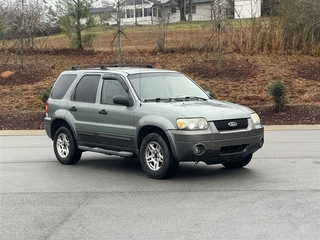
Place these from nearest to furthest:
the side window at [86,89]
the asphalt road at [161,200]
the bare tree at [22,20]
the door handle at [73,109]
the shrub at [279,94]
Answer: the asphalt road at [161,200] < the side window at [86,89] < the door handle at [73,109] < the shrub at [279,94] < the bare tree at [22,20]

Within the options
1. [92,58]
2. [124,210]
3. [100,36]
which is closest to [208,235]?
[124,210]

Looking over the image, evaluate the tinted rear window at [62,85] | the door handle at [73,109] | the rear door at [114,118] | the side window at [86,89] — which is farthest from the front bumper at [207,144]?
the tinted rear window at [62,85]

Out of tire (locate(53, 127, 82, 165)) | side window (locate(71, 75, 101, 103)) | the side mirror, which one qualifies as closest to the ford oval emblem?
the side mirror

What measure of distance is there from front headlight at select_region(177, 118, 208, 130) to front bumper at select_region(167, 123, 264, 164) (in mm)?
74

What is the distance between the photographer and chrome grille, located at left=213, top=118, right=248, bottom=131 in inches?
356

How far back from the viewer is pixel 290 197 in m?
7.87

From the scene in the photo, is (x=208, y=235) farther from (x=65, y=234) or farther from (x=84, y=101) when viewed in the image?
(x=84, y=101)

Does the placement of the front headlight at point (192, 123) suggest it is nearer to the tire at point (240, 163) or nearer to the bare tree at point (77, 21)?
the tire at point (240, 163)

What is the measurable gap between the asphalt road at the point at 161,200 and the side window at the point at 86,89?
4.52 feet

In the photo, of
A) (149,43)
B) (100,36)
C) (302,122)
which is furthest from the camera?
(100,36)

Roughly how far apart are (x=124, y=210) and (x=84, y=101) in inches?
156

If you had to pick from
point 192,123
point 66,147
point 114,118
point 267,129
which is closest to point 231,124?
point 192,123

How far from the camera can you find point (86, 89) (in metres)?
11.0

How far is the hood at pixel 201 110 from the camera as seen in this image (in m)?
9.02
